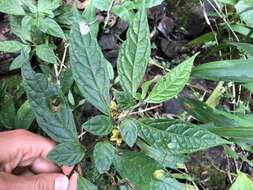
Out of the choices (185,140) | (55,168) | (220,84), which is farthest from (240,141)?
(55,168)

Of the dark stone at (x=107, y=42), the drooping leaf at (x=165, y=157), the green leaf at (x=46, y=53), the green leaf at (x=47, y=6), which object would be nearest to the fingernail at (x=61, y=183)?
the drooping leaf at (x=165, y=157)

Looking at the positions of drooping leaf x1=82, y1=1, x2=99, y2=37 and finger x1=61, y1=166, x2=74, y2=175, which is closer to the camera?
finger x1=61, y1=166, x2=74, y2=175

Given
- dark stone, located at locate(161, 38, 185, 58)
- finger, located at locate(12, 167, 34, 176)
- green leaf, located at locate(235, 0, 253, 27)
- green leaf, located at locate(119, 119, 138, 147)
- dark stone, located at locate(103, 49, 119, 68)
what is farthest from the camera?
dark stone, located at locate(161, 38, 185, 58)

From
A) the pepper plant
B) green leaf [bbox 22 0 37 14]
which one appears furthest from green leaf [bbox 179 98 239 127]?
green leaf [bbox 22 0 37 14]

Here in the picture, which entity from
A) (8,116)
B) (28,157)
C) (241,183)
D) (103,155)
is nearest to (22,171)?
(28,157)

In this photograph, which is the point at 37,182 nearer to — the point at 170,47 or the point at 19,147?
the point at 19,147

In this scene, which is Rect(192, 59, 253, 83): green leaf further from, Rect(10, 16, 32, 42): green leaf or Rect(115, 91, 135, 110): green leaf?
Rect(10, 16, 32, 42): green leaf
